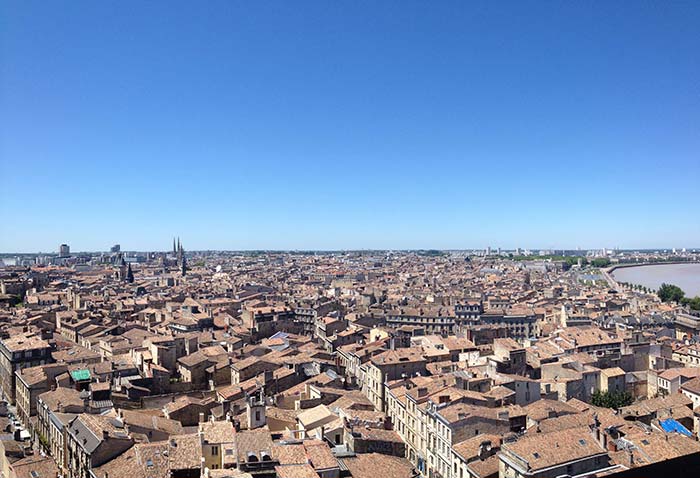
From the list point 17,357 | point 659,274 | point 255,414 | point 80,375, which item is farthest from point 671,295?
point 659,274

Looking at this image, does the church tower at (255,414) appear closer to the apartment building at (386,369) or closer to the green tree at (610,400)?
the apartment building at (386,369)

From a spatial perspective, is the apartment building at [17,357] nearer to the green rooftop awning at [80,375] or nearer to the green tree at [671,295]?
the green rooftop awning at [80,375]

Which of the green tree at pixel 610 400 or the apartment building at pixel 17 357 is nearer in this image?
the green tree at pixel 610 400

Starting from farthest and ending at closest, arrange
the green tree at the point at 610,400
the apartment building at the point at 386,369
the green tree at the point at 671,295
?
the green tree at the point at 671,295, the apartment building at the point at 386,369, the green tree at the point at 610,400

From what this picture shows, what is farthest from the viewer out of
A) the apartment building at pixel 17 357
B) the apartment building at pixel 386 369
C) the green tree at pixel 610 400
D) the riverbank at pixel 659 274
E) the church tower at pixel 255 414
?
the riverbank at pixel 659 274

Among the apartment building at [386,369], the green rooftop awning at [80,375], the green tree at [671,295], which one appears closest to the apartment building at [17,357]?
the green rooftop awning at [80,375]

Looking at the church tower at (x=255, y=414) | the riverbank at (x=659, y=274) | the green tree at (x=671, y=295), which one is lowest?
the riverbank at (x=659, y=274)

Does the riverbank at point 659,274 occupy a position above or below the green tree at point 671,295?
below

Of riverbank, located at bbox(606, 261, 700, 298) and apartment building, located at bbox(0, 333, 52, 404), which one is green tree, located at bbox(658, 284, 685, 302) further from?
apartment building, located at bbox(0, 333, 52, 404)

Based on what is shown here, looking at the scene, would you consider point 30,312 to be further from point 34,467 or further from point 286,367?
point 34,467

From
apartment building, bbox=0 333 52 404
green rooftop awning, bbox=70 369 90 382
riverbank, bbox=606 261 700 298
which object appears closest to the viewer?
green rooftop awning, bbox=70 369 90 382

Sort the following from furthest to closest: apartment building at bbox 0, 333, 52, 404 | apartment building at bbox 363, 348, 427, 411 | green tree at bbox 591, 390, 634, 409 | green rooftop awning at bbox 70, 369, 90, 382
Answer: apartment building at bbox 0, 333, 52, 404 < apartment building at bbox 363, 348, 427, 411 < green tree at bbox 591, 390, 634, 409 < green rooftop awning at bbox 70, 369, 90, 382

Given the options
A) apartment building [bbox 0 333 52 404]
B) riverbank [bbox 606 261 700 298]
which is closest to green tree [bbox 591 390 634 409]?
apartment building [bbox 0 333 52 404]

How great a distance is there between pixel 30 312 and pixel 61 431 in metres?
29.9
